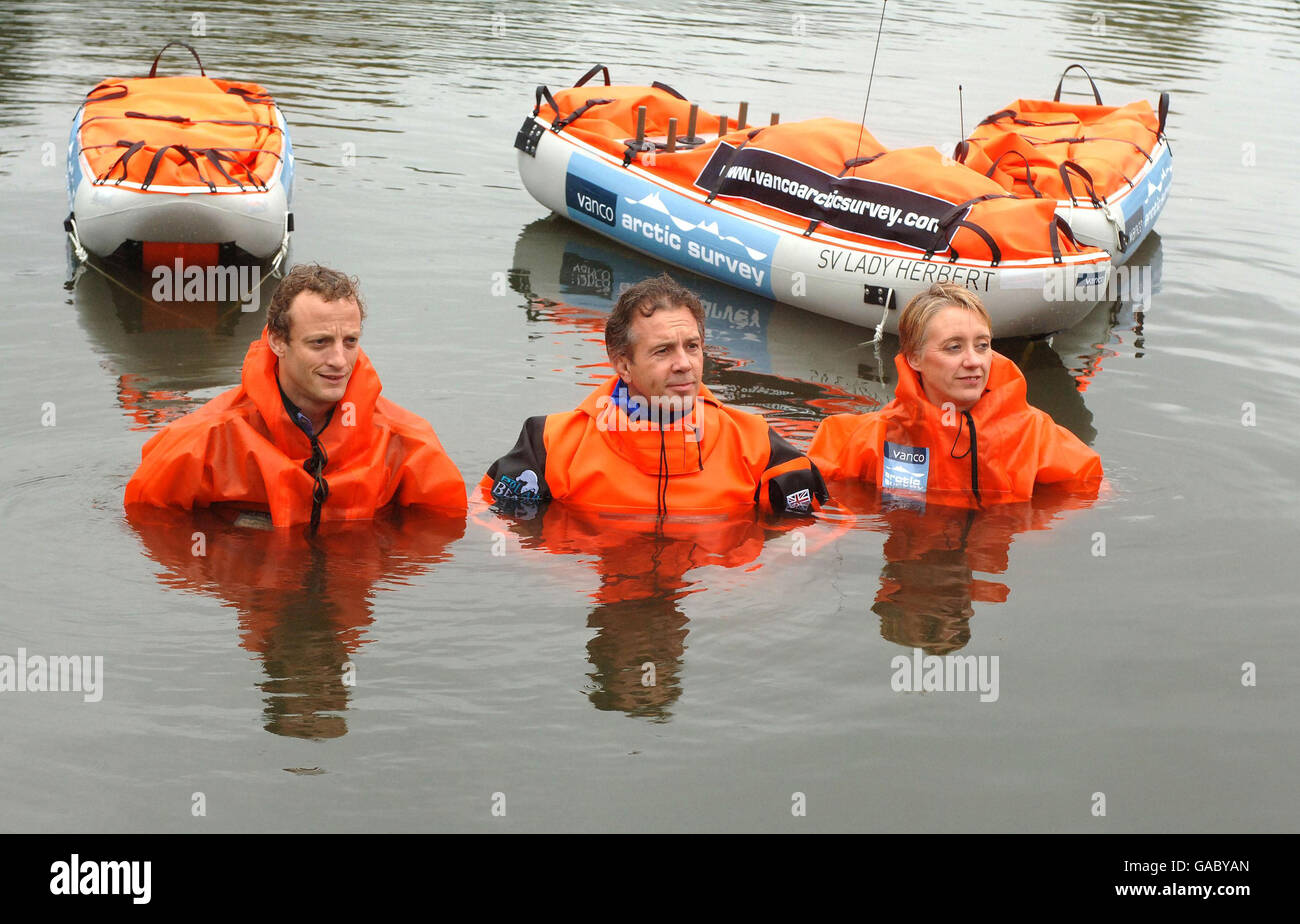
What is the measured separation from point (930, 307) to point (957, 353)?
0.81 ft

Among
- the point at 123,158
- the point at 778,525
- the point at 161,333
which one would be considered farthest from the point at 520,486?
the point at 123,158

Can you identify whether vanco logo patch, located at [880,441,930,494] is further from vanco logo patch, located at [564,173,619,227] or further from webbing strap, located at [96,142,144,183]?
webbing strap, located at [96,142,144,183]

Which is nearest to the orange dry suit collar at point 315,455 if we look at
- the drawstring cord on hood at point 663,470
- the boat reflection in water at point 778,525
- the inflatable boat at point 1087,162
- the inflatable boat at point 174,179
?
the boat reflection in water at point 778,525

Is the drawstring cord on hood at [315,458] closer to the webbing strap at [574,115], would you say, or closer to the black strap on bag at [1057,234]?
the black strap on bag at [1057,234]

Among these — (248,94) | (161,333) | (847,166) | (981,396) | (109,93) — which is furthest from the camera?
(248,94)

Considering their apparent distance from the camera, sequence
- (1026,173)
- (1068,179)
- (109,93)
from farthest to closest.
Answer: (109,93) → (1026,173) → (1068,179)

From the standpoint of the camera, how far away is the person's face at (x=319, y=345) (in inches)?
232

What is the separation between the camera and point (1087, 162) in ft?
39.8

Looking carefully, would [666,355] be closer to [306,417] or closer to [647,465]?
[647,465]

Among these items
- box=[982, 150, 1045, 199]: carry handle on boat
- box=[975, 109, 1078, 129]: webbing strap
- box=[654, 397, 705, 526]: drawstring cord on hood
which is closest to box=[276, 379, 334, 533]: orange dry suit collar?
box=[654, 397, 705, 526]: drawstring cord on hood

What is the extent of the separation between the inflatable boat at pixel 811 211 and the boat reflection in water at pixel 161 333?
306 centimetres
